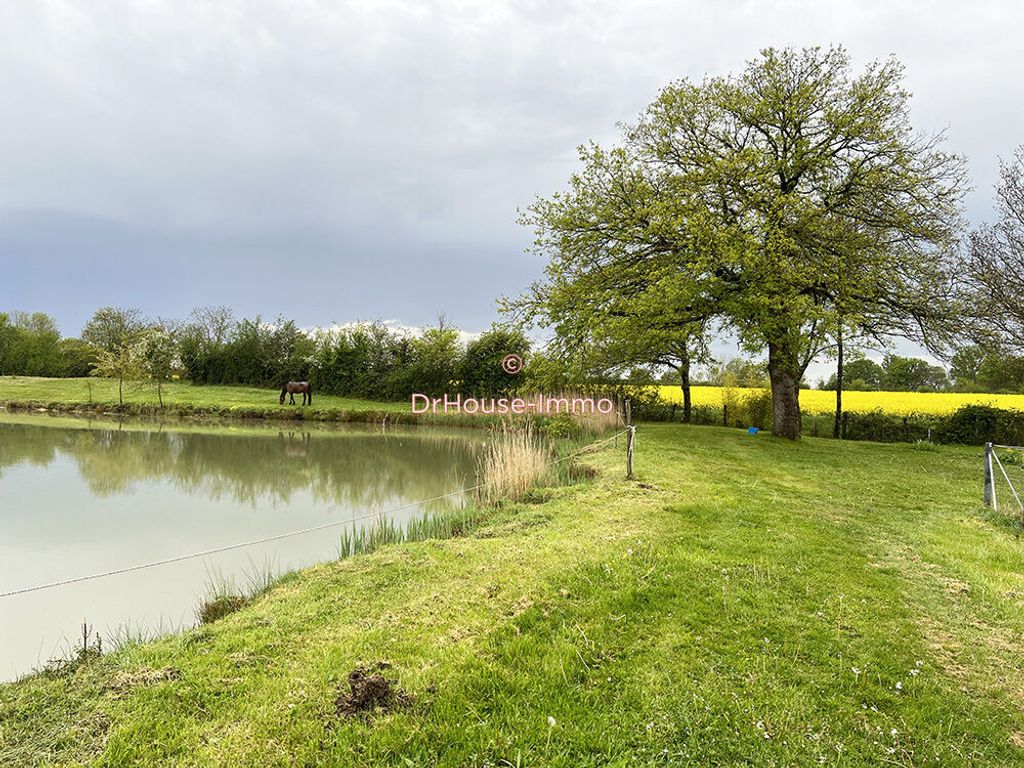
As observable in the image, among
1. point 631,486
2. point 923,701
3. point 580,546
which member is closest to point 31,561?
point 580,546

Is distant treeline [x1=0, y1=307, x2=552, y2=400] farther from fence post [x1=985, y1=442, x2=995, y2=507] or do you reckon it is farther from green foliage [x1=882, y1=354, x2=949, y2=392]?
green foliage [x1=882, y1=354, x2=949, y2=392]

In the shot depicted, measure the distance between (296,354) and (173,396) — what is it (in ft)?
25.4

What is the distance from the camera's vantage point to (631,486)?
803 centimetres

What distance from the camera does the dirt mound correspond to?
2766 millimetres

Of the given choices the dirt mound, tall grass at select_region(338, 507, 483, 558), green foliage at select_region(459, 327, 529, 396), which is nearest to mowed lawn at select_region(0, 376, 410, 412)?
green foliage at select_region(459, 327, 529, 396)

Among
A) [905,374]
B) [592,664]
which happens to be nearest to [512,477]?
[592,664]

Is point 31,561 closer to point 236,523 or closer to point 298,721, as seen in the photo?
point 236,523

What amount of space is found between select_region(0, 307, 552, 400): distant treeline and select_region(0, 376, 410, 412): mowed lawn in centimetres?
143

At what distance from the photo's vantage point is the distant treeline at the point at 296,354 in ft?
98.8

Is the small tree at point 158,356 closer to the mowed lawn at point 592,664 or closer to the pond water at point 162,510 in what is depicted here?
the pond water at point 162,510

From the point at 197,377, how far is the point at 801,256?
135 feet

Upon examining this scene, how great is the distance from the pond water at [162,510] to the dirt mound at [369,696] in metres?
2.60

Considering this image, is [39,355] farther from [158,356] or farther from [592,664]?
[592,664]

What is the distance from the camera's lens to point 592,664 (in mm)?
3281
